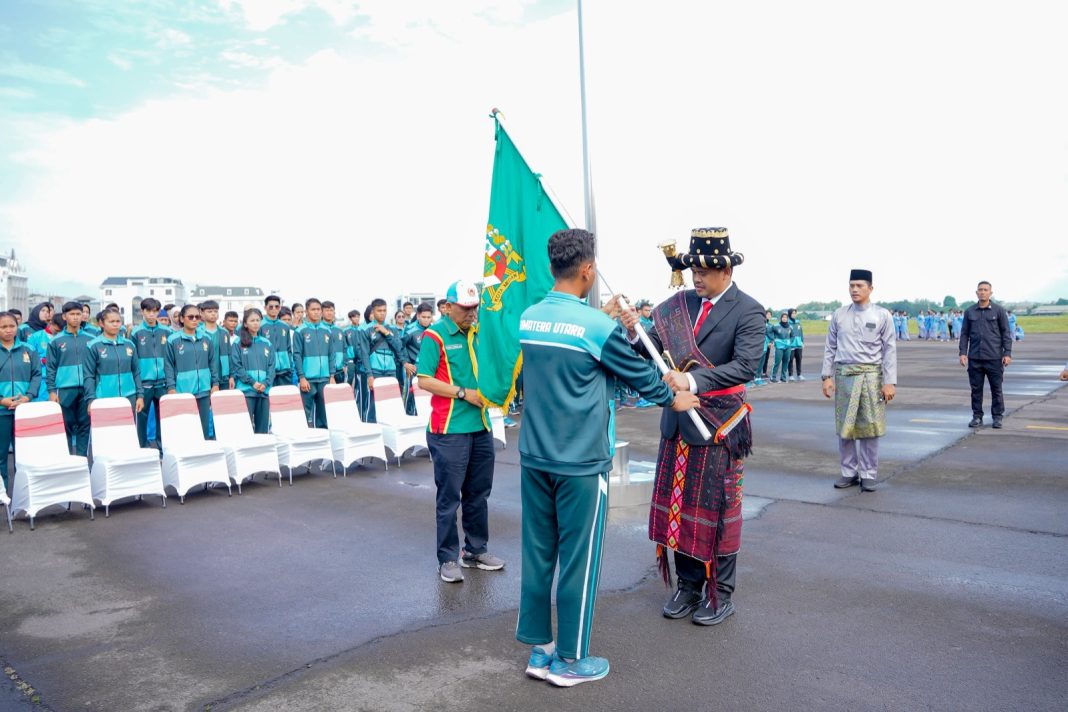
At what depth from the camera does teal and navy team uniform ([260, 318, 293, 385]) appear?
12.0 metres

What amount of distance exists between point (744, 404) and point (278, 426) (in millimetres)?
6653

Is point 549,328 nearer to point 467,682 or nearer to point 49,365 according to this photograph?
point 467,682

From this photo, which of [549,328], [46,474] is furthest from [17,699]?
[46,474]

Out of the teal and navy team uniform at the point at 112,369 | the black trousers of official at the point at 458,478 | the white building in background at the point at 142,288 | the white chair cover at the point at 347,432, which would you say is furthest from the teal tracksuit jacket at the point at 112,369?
the white building in background at the point at 142,288

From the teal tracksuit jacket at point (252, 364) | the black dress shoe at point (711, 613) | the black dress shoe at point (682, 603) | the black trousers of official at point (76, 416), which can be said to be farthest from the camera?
the teal tracksuit jacket at point (252, 364)

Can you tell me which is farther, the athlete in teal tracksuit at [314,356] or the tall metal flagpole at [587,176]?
the athlete in teal tracksuit at [314,356]

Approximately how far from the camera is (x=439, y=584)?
5.46 m

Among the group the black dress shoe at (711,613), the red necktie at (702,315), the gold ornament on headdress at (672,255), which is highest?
the gold ornament on headdress at (672,255)

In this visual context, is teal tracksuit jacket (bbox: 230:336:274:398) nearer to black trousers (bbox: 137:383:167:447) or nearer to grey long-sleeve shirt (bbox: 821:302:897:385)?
black trousers (bbox: 137:383:167:447)

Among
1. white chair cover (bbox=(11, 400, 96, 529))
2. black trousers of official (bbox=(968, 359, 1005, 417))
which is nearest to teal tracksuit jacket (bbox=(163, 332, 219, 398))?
white chair cover (bbox=(11, 400, 96, 529))

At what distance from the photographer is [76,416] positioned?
9.62 m

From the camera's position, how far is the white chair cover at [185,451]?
320 inches

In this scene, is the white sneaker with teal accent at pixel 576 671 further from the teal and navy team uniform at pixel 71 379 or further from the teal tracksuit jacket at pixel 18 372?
the teal and navy team uniform at pixel 71 379

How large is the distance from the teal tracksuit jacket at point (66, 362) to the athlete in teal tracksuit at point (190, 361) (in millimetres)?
1010
